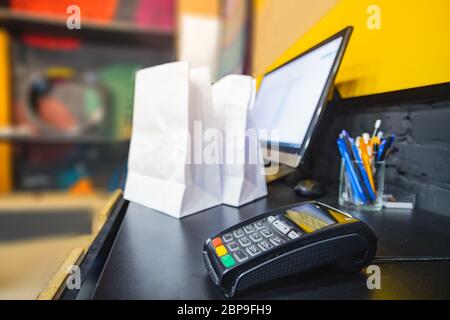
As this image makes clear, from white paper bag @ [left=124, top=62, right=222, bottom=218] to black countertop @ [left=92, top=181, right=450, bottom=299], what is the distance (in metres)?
0.05

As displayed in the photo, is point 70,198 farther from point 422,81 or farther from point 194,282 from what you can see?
point 422,81

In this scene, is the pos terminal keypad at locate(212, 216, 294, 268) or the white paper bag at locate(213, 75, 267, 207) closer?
the pos terminal keypad at locate(212, 216, 294, 268)

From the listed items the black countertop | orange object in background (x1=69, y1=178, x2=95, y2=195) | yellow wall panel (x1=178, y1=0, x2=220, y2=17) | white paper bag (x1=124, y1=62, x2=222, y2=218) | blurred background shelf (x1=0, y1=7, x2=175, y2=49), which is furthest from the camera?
yellow wall panel (x1=178, y1=0, x2=220, y2=17)

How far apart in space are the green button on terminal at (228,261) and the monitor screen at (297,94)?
1.19 ft

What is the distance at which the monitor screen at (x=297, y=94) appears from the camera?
56 cm

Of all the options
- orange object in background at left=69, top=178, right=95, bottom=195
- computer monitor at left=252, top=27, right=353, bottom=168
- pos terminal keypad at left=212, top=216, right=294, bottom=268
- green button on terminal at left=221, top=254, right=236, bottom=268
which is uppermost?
computer monitor at left=252, top=27, right=353, bottom=168

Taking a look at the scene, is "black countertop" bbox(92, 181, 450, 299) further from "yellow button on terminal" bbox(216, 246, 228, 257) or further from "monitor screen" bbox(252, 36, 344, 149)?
"monitor screen" bbox(252, 36, 344, 149)

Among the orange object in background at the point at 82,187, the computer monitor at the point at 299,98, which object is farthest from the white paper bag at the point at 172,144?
the orange object in background at the point at 82,187

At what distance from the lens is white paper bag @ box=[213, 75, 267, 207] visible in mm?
550

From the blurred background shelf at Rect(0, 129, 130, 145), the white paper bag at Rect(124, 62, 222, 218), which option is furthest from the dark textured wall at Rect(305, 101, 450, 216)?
the blurred background shelf at Rect(0, 129, 130, 145)

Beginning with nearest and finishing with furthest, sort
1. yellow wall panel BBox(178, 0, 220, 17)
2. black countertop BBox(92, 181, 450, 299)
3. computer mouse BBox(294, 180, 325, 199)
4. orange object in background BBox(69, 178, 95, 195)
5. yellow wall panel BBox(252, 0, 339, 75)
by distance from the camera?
black countertop BBox(92, 181, 450, 299) < computer mouse BBox(294, 180, 325, 199) < yellow wall panel BBox(252, 0, 339, 75) < orange object in background BBox(69, 178, 95, 195) < yellow wall panel BBox(178, 0, 220, 17)

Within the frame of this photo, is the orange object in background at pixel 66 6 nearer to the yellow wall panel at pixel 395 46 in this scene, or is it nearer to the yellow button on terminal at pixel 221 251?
the yellow wall panel at pixel 395 46

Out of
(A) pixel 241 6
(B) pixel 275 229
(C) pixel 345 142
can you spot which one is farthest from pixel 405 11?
(A) pixel 241 6

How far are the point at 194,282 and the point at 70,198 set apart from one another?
4.52ft
